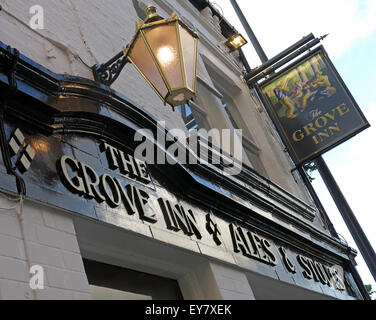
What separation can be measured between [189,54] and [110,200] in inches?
49.9

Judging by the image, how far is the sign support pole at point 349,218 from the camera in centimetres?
842

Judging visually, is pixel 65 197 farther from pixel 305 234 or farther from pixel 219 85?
pixel 219 85

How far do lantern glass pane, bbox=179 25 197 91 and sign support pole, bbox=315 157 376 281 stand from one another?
18.9ft

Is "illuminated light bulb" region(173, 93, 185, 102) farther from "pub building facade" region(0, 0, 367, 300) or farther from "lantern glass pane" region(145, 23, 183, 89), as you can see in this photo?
"pub building facade" region(0, 0, 367, 300)

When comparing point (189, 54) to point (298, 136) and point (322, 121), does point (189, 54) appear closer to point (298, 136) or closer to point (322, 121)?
point (322, 121)

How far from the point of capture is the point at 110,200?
3.52 m

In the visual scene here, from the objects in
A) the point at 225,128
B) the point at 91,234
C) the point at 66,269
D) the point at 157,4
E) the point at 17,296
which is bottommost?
the point at 17,296

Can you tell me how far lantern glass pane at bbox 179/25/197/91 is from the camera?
12.0 ft

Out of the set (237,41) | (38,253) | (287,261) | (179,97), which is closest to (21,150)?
(38,253)

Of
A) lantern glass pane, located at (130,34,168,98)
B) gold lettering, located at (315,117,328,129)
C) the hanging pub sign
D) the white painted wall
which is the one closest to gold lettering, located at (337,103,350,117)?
the hanging pub sign

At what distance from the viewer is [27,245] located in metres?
2.74

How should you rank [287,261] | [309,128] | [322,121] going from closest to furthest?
[287,261]
[322,121]
[309,128]
